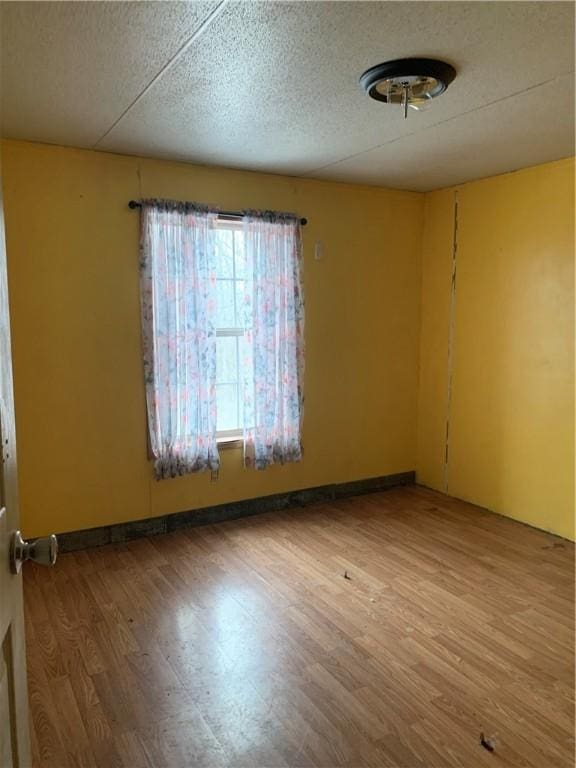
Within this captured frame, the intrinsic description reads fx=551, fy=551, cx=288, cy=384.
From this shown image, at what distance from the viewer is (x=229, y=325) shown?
384 centimetres

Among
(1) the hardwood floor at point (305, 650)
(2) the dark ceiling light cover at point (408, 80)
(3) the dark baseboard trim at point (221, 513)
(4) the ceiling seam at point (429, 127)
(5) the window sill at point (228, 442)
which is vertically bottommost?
(1) the hardwood floor at point (305, 650)

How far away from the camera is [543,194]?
3582 millimetres

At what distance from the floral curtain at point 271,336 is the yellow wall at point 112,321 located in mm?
166

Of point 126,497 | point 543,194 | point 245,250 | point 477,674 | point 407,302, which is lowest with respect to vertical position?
point 477,674

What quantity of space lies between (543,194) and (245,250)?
1979 millimetres

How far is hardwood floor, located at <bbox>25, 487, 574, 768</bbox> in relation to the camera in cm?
186

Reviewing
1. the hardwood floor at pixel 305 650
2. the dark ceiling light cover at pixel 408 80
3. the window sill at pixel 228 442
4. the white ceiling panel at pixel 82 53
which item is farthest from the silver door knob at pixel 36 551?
the window sill at pixel 228 442

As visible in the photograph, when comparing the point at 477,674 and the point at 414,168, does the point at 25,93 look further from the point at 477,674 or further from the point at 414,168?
the point at 477,674

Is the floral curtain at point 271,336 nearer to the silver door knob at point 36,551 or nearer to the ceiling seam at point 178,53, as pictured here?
the ceiling seam at point 178,53

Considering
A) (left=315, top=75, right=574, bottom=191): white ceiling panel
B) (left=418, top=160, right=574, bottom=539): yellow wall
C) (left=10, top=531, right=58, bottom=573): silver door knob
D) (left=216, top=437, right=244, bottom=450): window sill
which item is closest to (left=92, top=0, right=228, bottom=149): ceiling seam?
(left=315, top=75, right=574, bottom=191): white ceiling panel

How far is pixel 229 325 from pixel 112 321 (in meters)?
0.81

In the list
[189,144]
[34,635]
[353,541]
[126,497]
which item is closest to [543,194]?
[189,144]

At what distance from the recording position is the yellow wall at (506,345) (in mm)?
3549

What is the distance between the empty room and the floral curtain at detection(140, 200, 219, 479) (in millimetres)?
19
